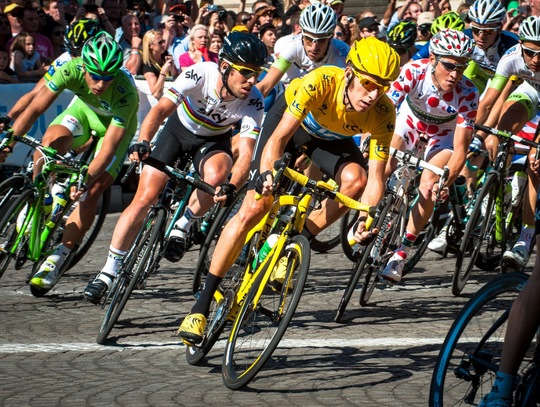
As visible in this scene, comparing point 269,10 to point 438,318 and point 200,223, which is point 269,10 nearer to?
point 200,223

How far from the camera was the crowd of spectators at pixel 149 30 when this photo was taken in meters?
12.2

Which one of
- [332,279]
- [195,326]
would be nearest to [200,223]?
[332,279]

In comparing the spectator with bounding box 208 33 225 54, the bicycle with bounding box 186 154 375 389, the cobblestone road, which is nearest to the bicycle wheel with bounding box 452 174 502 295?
the cobblestone road

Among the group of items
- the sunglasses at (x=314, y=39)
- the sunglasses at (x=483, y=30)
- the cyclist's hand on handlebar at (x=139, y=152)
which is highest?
the sunglasses at (x=483, y=30)

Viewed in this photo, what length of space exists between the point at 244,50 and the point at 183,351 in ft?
7.42

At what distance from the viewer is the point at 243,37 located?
6.23 metres

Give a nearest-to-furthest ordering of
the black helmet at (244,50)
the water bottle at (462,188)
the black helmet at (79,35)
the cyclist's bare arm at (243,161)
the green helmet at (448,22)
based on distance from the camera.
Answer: the black helmet at (244,50) → the cyclist's bare arm at (243,161) → the black helmet at (79,35) → the water bottle at (462,188) → the green helmet at (448,22)

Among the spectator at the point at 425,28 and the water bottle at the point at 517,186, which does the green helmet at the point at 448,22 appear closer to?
the spectator at the point at 425,28

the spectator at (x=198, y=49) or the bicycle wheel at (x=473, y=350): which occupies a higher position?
the spectator at (x=198, y=49)

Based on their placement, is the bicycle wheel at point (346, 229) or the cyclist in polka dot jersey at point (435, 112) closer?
the cyclist in polka dot jersey at point (435, 112)

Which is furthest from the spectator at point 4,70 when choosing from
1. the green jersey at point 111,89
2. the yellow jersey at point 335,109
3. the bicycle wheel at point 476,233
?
the bicycle wheel at point 476,233

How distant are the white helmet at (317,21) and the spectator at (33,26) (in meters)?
5.36

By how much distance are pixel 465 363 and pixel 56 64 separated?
19.7ft

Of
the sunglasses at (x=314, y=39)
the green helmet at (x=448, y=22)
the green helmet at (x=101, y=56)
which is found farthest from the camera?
the green helmet at (x=448, y=22)
